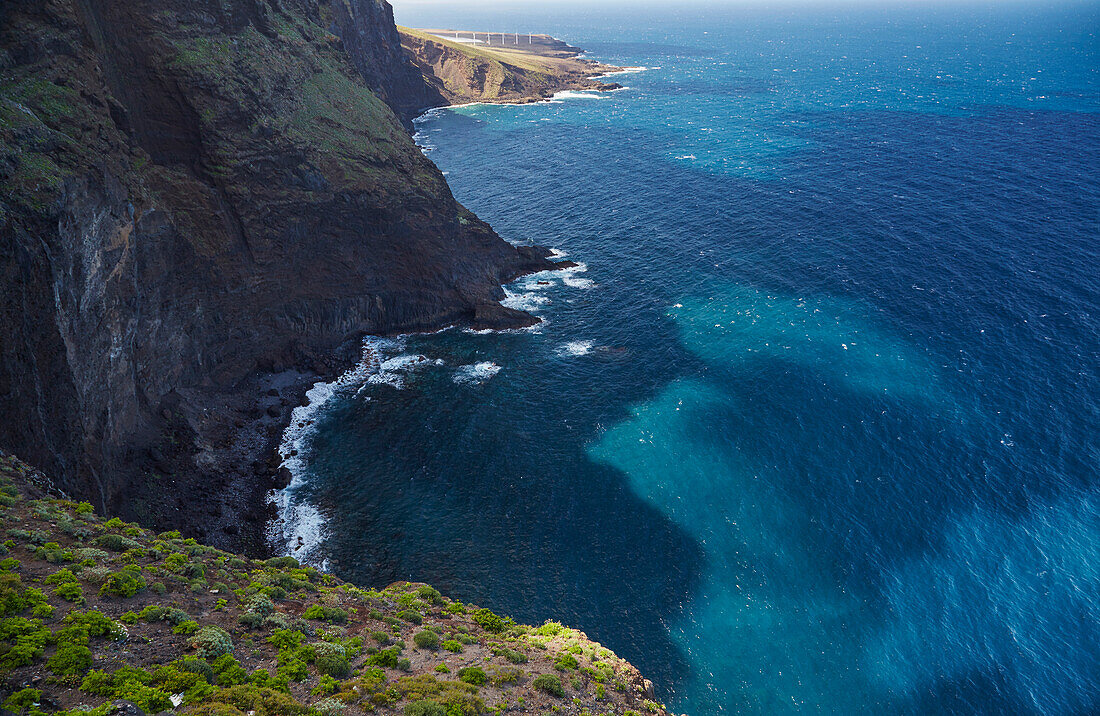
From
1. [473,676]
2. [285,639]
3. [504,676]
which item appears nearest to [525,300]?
[504,676]

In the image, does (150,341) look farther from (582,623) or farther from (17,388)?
(582,623)

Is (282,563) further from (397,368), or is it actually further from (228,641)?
(397,368)

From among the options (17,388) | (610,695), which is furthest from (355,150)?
(610,695)

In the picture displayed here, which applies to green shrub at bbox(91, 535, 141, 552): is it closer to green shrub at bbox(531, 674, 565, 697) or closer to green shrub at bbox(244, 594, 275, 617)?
green shrub at bbox(244, 594, 275, 617)

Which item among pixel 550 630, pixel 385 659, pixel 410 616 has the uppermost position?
pixel 385 659

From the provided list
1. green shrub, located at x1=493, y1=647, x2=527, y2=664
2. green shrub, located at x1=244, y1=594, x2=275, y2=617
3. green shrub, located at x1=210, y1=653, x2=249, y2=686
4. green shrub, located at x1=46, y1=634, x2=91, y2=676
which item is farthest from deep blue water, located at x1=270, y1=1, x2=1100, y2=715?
green shrub, located at x1=46, y1=634, x2=91, y2=676

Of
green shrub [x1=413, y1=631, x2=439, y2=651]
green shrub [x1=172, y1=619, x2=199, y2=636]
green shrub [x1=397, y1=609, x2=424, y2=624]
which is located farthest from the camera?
green shrub [x1=397, y1=609, x2=424, y2=624]

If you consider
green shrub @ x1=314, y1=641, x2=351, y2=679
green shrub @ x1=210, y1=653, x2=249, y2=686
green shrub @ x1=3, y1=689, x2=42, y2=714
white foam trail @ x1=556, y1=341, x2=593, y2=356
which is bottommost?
white foam trail @ x1=556, y1=341, x2=593, y2=356
